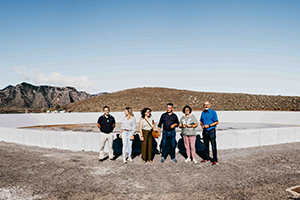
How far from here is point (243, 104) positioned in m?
51.1

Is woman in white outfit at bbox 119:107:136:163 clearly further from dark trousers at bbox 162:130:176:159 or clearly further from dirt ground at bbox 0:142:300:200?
dark trousers at bbox 162:130:176:159

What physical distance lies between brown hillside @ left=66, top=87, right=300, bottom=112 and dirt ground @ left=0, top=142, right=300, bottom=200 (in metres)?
41.6

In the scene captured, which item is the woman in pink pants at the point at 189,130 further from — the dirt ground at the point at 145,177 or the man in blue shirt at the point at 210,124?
the dirt ground at the point at 145,177

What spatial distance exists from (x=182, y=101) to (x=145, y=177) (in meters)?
54.9

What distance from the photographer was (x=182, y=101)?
199 ft

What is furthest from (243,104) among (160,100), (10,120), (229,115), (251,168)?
(251,168)

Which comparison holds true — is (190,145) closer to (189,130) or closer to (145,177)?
(189,130)

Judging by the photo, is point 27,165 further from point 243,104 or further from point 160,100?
point 160,100

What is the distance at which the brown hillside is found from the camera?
49.3 meters

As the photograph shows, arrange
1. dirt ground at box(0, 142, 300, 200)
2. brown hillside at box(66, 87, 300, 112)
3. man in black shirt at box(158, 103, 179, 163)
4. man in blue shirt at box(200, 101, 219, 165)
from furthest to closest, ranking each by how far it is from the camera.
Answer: brown hillside at box(66, 87, 300, 112) → man in black shirt at box(158, 103, 179, 163) → man in blue shirt at box(200, 101, 219, 165) → dirt ground at box(0, 142, 300, 200)

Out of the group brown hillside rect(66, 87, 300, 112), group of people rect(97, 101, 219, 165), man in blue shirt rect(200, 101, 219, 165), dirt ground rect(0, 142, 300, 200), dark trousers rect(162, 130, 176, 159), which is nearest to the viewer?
dirt ground rect(0, 142, 300, 200)

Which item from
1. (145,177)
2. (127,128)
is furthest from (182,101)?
(145,177)

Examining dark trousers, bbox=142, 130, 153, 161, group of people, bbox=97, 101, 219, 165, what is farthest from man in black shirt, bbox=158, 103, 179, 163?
dark trousers, bbox=142, 130, 153, 161

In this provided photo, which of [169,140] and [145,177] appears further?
[169,140]
